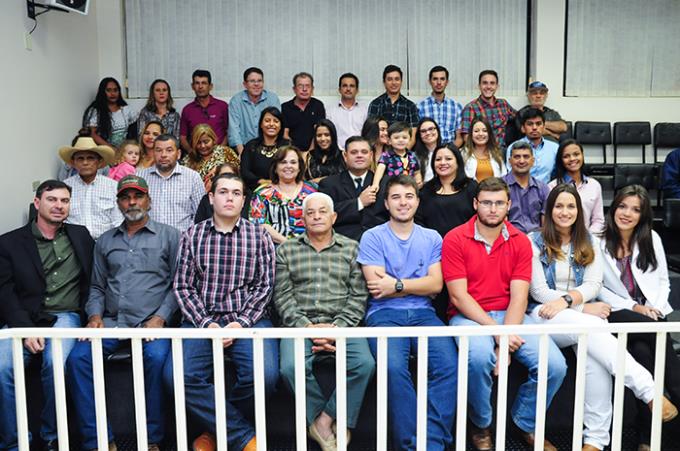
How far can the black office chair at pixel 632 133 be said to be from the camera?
6707mm

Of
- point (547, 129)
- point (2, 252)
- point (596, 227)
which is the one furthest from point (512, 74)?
point (2, 252)

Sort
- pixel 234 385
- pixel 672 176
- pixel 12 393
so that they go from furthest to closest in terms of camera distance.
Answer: pixel 672 176, pixel 234 385, pixel 12 393

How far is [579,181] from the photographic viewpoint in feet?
13.9

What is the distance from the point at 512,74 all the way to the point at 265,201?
420 centimetres

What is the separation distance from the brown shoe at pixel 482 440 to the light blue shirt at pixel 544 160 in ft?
7.86

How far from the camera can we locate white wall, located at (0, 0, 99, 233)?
4.17 metres

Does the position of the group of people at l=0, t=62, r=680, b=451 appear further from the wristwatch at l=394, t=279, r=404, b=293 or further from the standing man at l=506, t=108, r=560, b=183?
the standing man at l=506, t=108, r=560, b=183

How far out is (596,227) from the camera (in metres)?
4.02

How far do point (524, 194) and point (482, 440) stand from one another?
70.6 inches

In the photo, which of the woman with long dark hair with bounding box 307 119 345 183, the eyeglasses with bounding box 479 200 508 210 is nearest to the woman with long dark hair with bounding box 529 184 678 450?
the eyeglasses with bounding box 479 200 508 210

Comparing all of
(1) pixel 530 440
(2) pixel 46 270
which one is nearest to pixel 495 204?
(1) pixel 530 440

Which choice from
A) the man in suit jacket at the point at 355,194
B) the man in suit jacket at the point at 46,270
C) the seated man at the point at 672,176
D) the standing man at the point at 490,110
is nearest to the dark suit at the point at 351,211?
the man in suit jacket at the point at 355,194

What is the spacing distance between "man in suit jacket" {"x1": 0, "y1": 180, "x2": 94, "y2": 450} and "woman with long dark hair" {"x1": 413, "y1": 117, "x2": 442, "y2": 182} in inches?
95.1

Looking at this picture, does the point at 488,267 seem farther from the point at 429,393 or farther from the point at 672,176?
the point at 672,176
